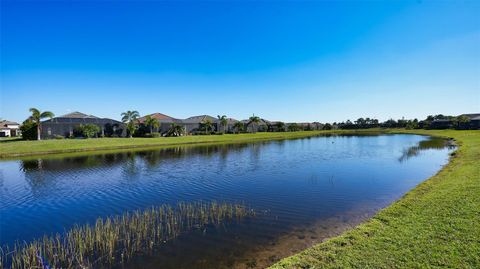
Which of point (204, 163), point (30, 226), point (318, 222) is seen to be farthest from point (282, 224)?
point (204, 163)

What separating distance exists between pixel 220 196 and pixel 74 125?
60.7m

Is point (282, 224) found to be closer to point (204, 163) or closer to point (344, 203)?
point (344, 203)

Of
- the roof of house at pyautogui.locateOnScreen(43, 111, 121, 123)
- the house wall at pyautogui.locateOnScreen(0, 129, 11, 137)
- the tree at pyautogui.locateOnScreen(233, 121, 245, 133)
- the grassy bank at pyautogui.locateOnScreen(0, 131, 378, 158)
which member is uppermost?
the roof of house at pyautogui.locateOnScreen(43, 111, 121, 123)

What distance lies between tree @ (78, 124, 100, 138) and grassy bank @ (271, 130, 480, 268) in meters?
63.3

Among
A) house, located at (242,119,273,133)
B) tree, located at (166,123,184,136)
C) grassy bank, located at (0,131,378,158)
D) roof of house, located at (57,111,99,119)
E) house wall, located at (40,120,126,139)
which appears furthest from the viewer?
house, located at (242,119,273,133)

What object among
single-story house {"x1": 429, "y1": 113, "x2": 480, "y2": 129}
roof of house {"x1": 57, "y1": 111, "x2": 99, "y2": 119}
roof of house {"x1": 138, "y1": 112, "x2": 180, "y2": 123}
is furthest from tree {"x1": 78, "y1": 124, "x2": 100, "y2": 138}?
single-story house {"x1": 429, "y1": 113, "x2": 480, "y2": 129}

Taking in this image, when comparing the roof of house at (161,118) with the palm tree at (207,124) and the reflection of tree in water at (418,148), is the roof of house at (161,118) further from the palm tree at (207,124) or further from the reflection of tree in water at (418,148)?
the reflection of tree in water at (418,148)

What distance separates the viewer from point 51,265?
28.9 feet

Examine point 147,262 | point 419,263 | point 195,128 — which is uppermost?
point 195,128

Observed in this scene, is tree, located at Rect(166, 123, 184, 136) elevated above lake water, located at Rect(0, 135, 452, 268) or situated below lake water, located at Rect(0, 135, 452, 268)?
above

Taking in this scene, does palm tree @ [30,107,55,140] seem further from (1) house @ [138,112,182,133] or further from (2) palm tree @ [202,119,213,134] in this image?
(2) palm tree @ [202,119,213,134]

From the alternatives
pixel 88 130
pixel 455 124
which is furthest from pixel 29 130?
pixel 455 124

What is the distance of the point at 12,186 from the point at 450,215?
27615 mm

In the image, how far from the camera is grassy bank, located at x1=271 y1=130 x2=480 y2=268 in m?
6.96
